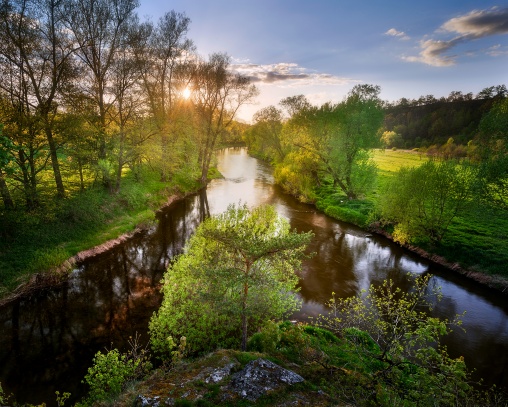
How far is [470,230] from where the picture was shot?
31.2 m

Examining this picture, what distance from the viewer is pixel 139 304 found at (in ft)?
60.2

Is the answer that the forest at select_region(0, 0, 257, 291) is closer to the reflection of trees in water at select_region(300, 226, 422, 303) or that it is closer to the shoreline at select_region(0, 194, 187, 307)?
the shoreline at select_region(0, 194, 187, 307)

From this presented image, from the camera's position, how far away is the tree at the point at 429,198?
26562mm

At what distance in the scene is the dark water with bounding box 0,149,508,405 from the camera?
13508 mm

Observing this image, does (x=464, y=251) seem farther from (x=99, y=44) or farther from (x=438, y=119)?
(x=438, y=119)

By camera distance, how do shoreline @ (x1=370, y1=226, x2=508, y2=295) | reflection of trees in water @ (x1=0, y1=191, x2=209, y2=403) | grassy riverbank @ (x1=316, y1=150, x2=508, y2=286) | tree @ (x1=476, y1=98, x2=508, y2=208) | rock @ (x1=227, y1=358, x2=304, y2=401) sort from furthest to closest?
grassy riverbank @ (x1=316, y1=150, x2=508, y2=286)
shoreline @ (x1=370, y1=226, x2=508, y2=295)
tree @ (x1=476, y1=98, x2=508, y2=208)
reflection of trees in water @ (x1=0, y1=191, x2=209, y2=403)
rock @ (x1=227, y1=358, x2=304, y2=401)

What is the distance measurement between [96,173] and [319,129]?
33.0 metres

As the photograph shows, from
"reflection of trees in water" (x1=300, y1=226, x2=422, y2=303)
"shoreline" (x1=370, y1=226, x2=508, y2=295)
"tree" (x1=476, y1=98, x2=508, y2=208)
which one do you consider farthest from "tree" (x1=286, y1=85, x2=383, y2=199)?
"tree" (x1=476, y1=98, x2=508, y2=208)

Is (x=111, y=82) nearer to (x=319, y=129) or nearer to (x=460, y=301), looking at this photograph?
(x=319, y=129)

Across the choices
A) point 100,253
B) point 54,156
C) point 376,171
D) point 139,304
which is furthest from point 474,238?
point 54,156

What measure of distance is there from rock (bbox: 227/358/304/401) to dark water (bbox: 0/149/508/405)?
8.19 metres

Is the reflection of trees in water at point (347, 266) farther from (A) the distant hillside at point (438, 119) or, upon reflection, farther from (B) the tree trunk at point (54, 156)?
(A) the distant hillside at point (438, 119)

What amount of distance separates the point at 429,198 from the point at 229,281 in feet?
83.6

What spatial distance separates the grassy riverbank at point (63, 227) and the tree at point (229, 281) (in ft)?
35.6
